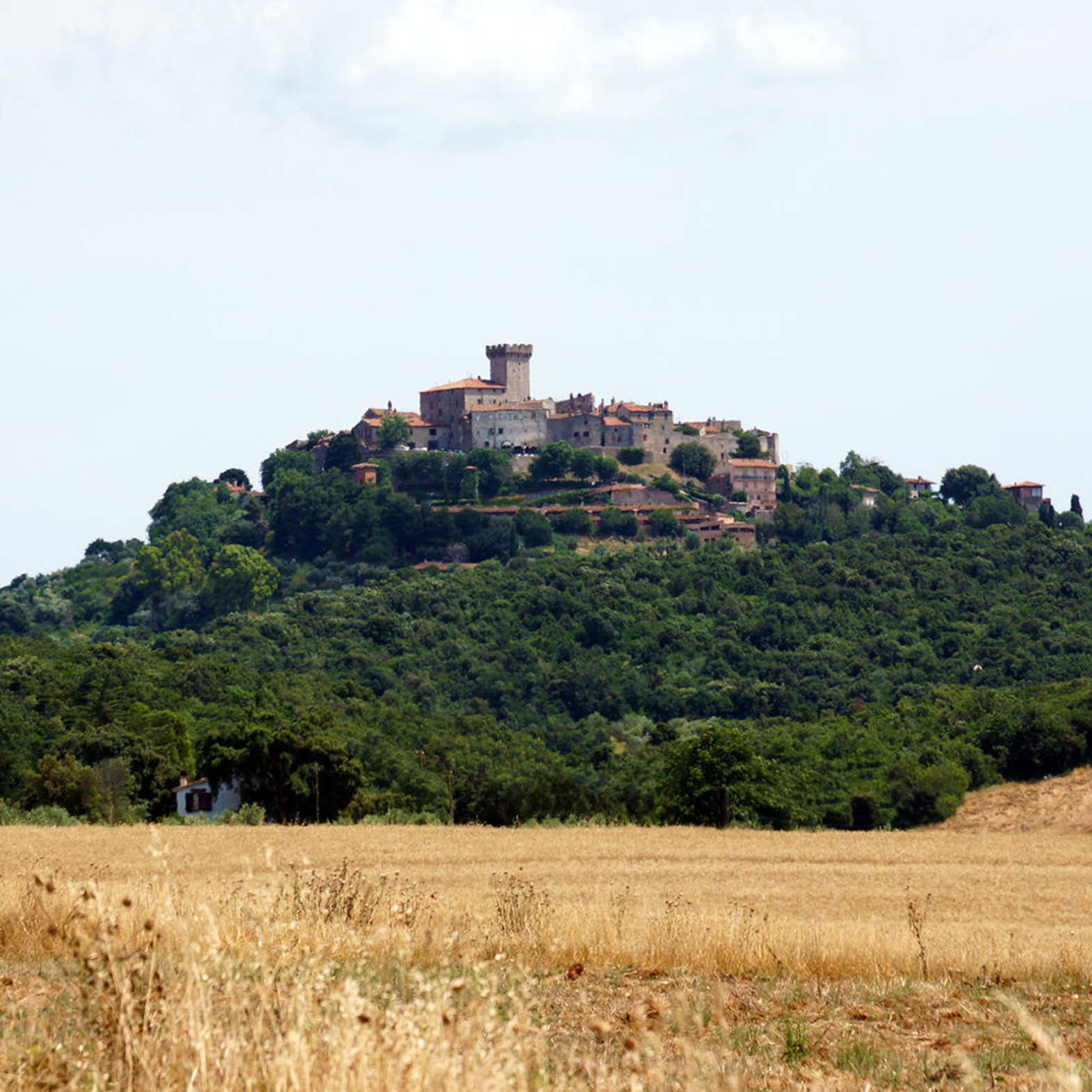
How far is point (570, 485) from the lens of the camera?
13438 centimetres

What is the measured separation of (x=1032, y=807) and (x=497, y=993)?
3956cm

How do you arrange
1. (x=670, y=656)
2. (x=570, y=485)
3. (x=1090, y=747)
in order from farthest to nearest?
1. (x=570, y=485)
2. (x=670, y=656)
3. (x=1090, y=747)

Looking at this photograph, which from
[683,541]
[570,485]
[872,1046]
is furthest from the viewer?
[570,485]

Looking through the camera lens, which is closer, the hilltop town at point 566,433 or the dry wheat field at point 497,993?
the dry wheat field at point 497,993

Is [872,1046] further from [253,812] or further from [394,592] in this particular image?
[394,592]

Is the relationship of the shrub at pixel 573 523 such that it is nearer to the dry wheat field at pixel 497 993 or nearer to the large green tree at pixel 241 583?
the large green tree at pixel 241 583

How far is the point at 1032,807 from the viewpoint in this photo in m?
45.4

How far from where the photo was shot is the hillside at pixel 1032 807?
42.1 metres

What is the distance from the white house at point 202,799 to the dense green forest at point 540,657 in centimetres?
132

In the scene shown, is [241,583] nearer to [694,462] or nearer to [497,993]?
[694,462]

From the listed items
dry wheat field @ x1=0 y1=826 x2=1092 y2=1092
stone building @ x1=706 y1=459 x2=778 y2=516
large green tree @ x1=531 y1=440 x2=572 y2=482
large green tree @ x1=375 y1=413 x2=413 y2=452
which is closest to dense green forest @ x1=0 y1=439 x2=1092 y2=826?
large green tree @ x1=531 y1=440 x2=572 y2=482

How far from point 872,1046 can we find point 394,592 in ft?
344

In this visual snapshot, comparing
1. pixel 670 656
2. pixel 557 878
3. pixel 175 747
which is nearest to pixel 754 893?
pixel 557 878

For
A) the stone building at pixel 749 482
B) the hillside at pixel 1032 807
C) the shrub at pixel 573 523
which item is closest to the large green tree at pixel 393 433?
the shrub at pixel 573 523
